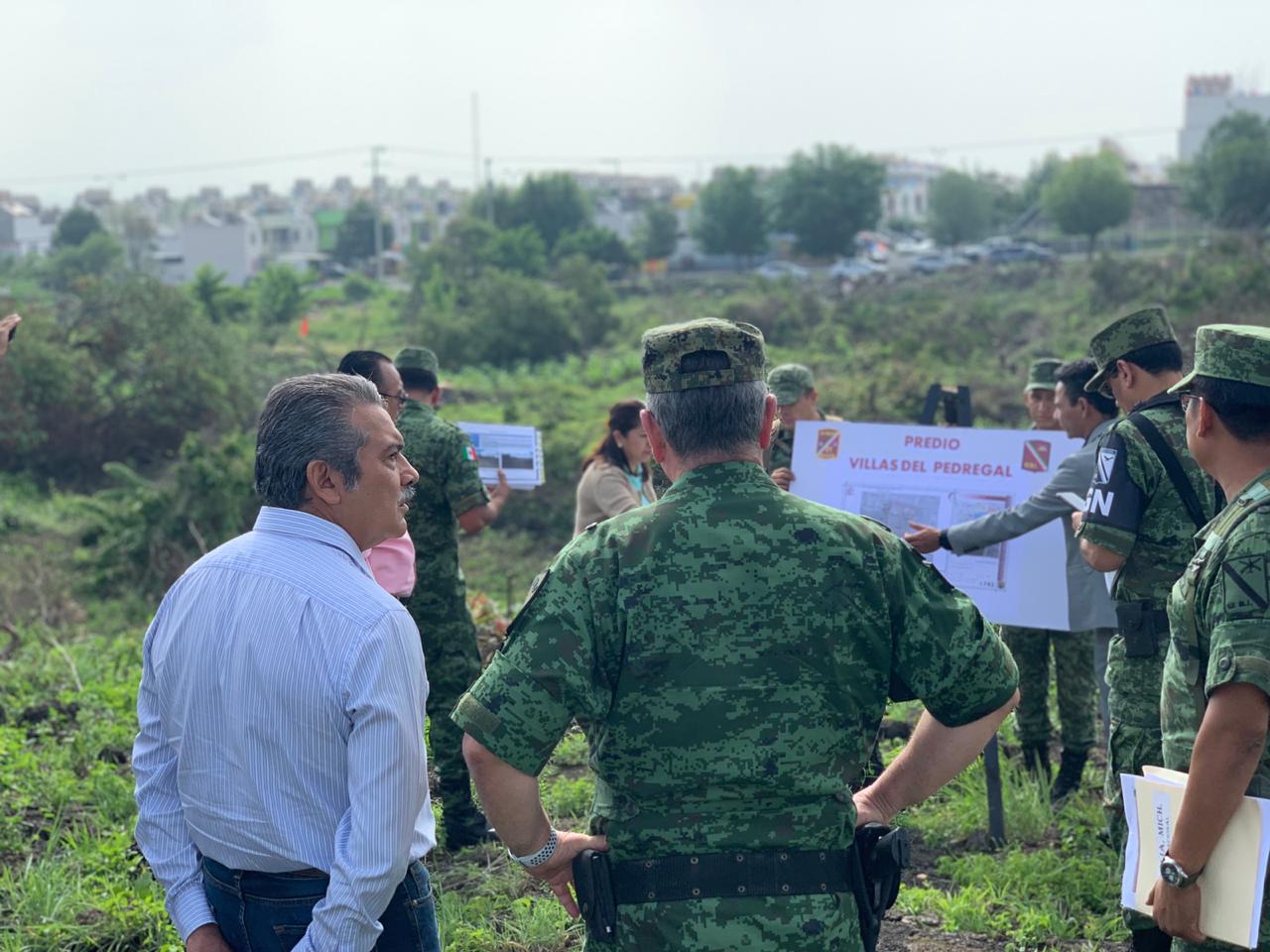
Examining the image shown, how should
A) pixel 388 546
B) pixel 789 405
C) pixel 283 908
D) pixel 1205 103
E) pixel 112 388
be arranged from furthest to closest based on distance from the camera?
pixel 1205 103 < pixel 112 388 < pixel 789 405 < pixel 388 546 < pixel 283 908

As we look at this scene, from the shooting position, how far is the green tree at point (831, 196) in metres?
65.9

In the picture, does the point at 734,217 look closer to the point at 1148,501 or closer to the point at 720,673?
the point at 1148,501

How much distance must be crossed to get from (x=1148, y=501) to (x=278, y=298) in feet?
146

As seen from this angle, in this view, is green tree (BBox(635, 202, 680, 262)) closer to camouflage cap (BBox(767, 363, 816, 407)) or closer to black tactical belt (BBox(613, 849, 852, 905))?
camouflage cap (BBox(767, 363, 816, 407))

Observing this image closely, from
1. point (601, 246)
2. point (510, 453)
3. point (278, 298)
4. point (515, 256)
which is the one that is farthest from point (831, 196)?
point (510, 453)

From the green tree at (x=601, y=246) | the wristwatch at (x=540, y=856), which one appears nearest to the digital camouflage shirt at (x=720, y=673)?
the wristwatch at (x=540, y=856)

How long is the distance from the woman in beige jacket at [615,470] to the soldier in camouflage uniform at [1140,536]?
2.42 meters

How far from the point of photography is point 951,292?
38.7m

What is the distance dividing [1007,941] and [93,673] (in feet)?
20.8

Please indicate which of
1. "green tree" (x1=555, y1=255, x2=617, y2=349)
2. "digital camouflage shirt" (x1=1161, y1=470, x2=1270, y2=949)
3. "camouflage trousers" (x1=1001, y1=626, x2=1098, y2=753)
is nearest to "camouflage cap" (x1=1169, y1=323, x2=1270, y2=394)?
"digital camouflage shirt" (x1=1161, y1=470, x2=1270, y2=949)

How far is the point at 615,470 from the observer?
5965 mm

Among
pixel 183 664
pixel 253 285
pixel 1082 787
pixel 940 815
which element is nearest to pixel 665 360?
pixel 183 664

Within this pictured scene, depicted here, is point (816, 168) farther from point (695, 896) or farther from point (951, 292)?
point (695, 896)

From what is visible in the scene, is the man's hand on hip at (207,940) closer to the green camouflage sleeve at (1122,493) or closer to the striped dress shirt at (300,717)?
the striped dress shirt at (300,717)
